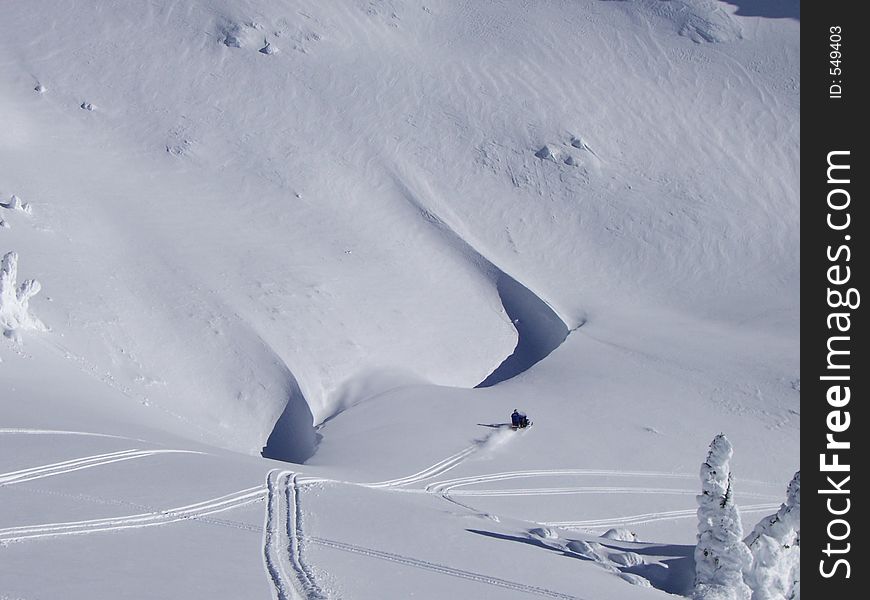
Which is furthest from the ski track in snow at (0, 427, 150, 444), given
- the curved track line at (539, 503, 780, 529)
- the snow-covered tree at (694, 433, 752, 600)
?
the snow-covered tree at (694, 433, 752, 600)

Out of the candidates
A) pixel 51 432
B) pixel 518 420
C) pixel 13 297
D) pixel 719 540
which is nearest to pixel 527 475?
pixel 518 420

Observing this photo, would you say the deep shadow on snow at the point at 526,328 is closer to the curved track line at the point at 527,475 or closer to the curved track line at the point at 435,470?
the curved track line at the point at 435,470

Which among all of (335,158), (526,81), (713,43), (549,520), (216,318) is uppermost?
(713,43)

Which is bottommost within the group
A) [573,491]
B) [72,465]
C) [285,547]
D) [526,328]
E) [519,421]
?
[573,491]

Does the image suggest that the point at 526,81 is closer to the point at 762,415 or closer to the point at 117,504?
the point at 762,415

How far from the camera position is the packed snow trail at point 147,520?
14.0 m

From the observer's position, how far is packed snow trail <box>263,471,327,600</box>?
43.4 feet

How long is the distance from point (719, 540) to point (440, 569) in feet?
21.1

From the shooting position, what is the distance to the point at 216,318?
35.8 m

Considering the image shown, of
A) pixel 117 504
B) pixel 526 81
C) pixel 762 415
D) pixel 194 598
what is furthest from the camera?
pixel 526 81

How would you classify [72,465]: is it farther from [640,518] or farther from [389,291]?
[389,291]

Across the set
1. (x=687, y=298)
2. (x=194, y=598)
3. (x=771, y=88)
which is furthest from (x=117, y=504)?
(x=771, y=88)

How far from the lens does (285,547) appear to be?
15055mm
